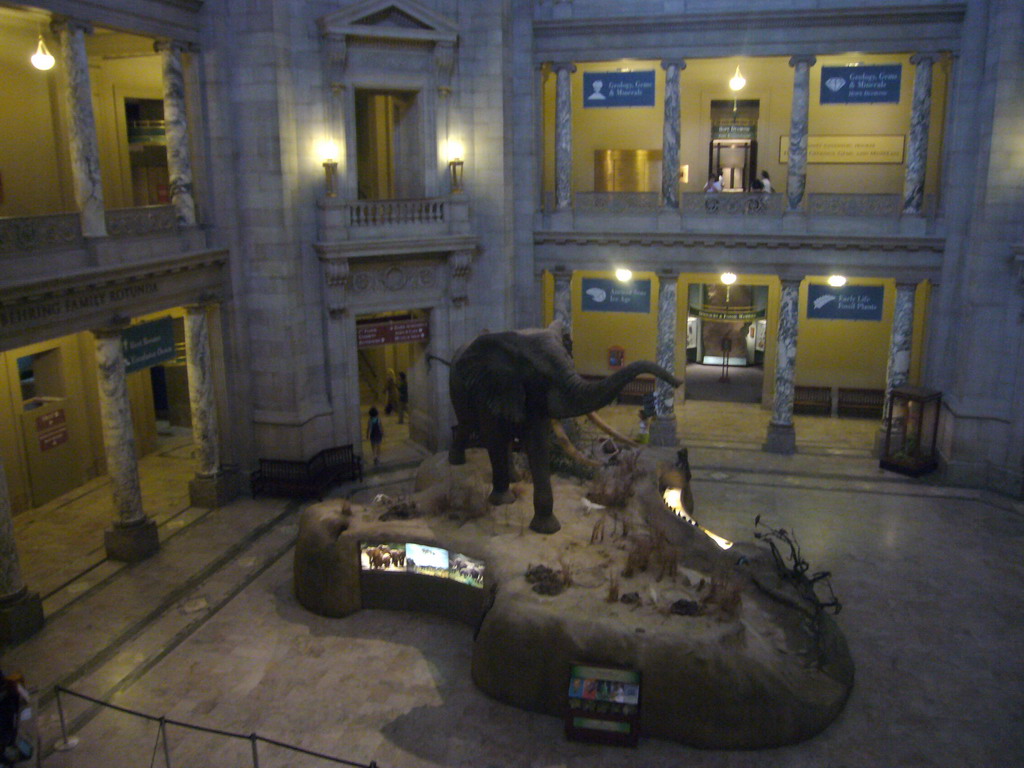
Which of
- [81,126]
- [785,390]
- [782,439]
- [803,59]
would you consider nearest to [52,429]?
[81,126]

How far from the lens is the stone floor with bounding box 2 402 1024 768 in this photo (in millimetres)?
12016

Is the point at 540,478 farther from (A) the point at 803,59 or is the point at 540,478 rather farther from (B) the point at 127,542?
(A) the point at 803,59

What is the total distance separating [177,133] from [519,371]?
9507mm

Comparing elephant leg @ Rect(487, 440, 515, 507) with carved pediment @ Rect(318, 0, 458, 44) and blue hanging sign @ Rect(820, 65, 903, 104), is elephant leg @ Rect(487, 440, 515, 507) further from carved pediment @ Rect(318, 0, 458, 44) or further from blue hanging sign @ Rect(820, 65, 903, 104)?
blue hanging sign @ Rect(820, 65, 903, 104)

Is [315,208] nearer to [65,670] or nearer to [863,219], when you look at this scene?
[65,670]

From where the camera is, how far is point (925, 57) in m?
22.2

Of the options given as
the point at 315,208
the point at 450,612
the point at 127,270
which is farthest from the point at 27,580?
the point at 315,208

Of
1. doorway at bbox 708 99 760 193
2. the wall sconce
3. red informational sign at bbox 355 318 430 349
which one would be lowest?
red informational sign at bbox 355 318 430 349

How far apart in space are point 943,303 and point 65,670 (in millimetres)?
20190

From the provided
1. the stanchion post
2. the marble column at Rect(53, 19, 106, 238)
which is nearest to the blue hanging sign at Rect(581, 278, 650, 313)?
the marble column at Rect(53, 19, 106, 238)

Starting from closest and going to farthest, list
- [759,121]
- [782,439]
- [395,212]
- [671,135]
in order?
1. [395,212]
2. [671,135]
3. [782,439]
4. [759,121]

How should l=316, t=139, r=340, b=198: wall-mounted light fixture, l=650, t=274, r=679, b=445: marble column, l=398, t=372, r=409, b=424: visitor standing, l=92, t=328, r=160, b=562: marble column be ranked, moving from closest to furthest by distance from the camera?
1. l=92, t=328, r=160, b=562: marble column
2. l=316, t=139, r=340, b=198: wall-mounted light fixture
3. l=650, t=274, r=679, b=445: marble column
4. l=398, t=372, r=409, b=424: visitor standing

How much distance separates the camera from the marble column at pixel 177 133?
1884 centimetres

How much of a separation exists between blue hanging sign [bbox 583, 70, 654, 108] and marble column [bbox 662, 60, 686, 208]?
773 millimetres
